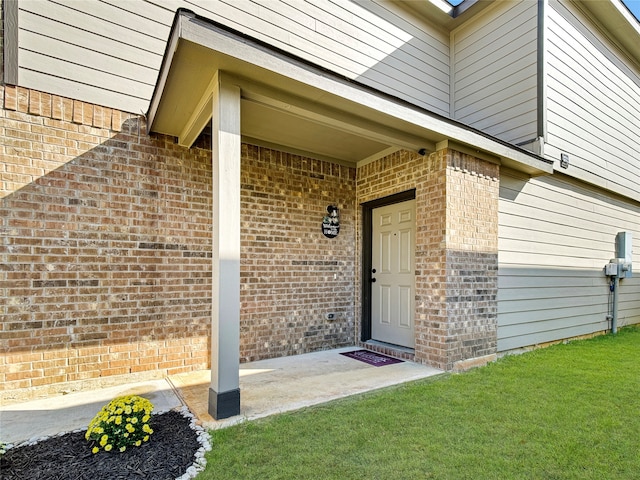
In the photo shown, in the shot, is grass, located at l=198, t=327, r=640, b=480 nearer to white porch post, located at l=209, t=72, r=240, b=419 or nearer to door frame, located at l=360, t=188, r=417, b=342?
white porch post, located at l=209, t=72, r=240, b=419

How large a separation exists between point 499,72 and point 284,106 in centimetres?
415

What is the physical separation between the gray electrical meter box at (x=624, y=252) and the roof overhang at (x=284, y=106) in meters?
3.20

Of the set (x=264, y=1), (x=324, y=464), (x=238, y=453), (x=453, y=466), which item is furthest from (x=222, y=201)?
(x=264, y=1)

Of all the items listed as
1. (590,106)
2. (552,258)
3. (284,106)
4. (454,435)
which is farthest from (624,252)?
(284,106)

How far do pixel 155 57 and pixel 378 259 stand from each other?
11.6ft

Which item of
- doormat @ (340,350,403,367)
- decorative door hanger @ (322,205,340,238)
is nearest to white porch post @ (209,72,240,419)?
doormat @ (340,350,403,367)

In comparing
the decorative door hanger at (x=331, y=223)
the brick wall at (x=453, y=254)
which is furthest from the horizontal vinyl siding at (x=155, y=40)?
the decorative door hanger at (x=331, y=223)

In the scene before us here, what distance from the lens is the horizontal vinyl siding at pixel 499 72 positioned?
5105mm

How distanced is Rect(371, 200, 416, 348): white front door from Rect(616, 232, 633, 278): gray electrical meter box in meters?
4.43

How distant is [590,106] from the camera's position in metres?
6.09

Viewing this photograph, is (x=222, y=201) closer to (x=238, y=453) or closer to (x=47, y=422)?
(x=238, y=453)

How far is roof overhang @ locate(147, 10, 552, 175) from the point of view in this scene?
2.43 m

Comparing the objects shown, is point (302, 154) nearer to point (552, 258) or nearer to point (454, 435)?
point (454, 435)

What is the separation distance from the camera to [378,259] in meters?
5.04
